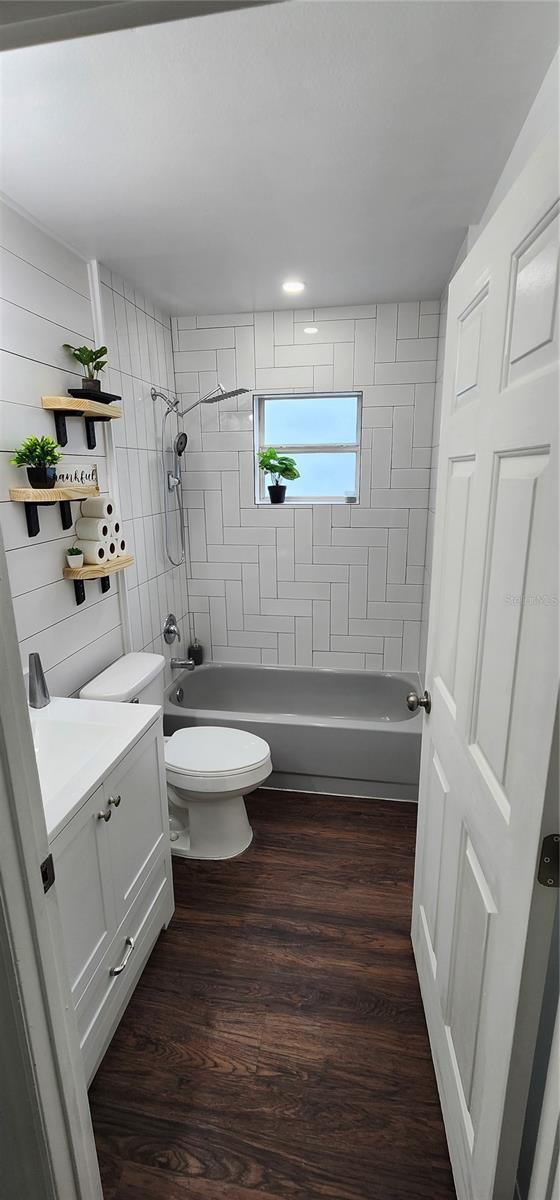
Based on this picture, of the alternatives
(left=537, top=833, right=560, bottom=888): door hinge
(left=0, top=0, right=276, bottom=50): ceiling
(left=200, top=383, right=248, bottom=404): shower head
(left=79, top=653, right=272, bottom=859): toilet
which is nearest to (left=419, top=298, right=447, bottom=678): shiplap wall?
(left=200, top=383, right=248, bottom=404): shower head

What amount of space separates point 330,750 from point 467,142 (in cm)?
229

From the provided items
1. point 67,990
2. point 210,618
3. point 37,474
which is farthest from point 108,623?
point 67,990

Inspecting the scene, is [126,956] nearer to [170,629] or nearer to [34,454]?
[34,454]

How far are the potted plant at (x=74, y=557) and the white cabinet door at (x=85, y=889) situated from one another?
91cm

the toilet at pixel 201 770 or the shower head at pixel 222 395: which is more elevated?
the shower head at pixel 222 395

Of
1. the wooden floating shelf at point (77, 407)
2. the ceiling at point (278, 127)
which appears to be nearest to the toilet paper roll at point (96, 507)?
the wooden floating shelf at point (77, 407)

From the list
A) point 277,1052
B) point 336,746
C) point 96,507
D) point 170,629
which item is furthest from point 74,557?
point 277,1052

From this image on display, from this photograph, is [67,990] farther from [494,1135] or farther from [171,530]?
[171,530]

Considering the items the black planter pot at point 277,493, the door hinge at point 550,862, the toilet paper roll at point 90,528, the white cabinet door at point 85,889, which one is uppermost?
the black planter pot at point 277,493

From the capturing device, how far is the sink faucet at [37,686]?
1.69 m

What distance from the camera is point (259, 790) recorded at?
2762mm

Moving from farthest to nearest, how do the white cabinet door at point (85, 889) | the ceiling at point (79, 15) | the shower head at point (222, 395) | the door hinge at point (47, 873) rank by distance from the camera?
the shower head at point (222, 395) < the white cabinet door at point (85, 889) < the door hinge at point (47, 873) < the ceiling at point (79, 15)

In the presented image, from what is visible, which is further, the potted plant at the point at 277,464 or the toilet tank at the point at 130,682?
the potted plant at the point at 277,464

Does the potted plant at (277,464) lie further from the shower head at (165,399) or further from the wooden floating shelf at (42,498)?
the wooden floating shelf at (42,498)
